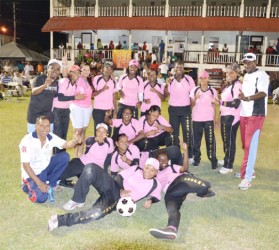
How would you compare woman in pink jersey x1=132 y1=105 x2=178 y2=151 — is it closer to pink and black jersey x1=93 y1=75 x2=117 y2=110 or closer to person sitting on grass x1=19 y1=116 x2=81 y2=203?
pink and black jersey x1=93 y1=75 x2=117 y2=110

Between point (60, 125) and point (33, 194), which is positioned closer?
point (33, 194)

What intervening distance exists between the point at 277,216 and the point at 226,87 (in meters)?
2.75

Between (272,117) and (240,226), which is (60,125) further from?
(272,117)

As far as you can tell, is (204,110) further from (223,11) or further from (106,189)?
(223,11)

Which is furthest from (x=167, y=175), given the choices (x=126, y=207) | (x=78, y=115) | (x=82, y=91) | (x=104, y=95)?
(x=104, y=95)

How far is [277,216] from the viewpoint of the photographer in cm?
504

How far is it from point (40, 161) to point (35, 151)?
21 cm

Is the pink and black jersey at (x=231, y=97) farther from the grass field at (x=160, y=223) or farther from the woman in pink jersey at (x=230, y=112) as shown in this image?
the grass field at (x=160, y=223)

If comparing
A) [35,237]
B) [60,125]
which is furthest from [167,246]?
[60,125]

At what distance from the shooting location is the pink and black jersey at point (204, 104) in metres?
6.93

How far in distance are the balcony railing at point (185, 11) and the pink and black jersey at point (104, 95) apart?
65.2ft

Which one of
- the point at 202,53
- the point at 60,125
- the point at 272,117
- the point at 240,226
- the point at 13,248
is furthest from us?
the point at 202,53

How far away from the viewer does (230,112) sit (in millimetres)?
6691

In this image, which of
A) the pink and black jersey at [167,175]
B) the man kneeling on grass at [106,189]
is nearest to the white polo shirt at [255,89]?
the pink and black jersey at [167,175]
